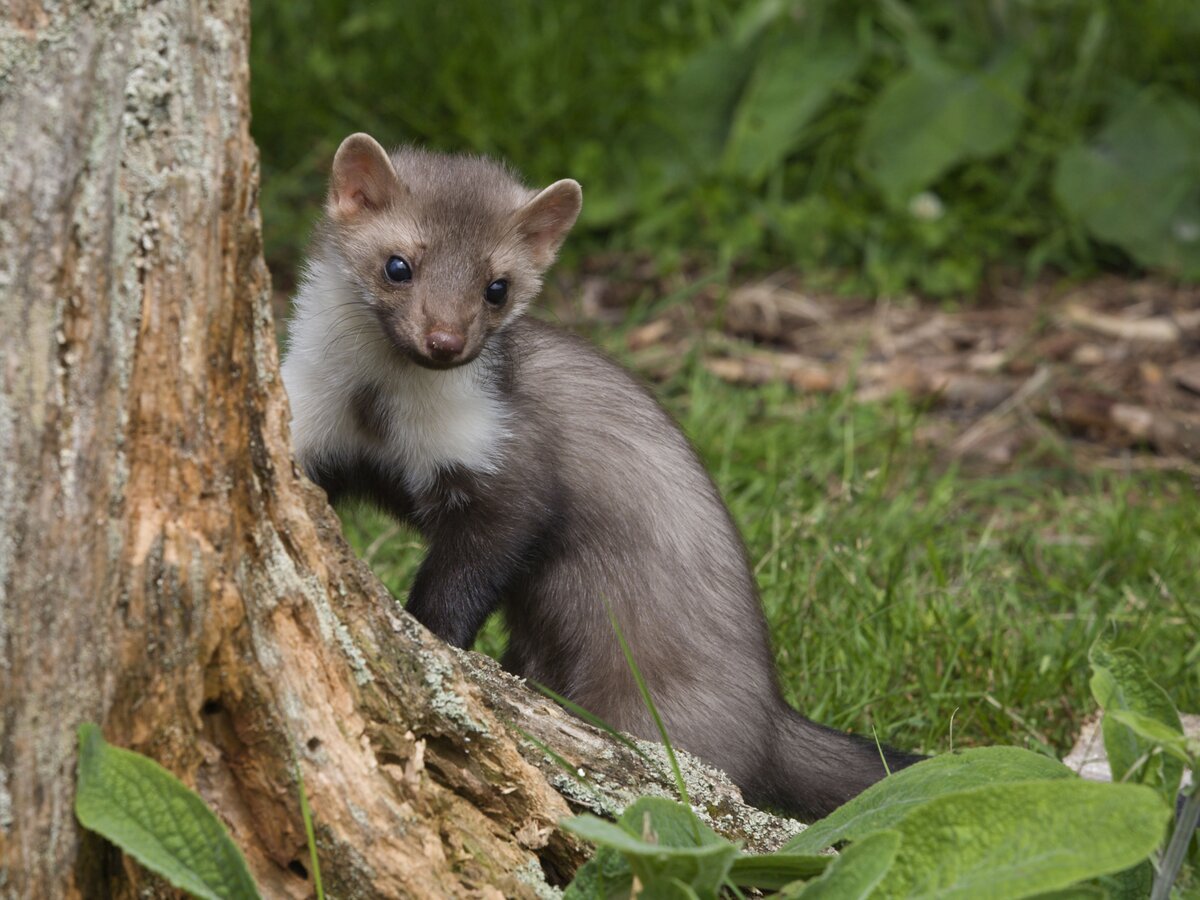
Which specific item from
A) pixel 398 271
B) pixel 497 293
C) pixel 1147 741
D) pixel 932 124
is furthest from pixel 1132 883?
pixel 932 124

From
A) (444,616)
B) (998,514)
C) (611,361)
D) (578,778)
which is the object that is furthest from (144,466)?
(998,514)

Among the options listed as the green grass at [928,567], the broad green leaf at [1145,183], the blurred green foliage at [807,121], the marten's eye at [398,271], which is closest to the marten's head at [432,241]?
the marten's eye at [398,271]

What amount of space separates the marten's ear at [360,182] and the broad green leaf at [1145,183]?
183 inches

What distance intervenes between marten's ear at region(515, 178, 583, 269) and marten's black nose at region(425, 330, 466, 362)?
0.56 meters

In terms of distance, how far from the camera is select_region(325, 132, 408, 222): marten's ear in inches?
152

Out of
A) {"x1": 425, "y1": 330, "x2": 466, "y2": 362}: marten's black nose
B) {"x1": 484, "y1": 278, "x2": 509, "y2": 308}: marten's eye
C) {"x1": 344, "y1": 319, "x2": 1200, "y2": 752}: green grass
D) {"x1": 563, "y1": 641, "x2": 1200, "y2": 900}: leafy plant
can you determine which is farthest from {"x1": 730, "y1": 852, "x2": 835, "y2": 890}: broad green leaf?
{"x1": 484, "y1": 278, "x2": 509, "y2": 308}: marten's eye

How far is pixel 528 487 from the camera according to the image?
12.5 feet

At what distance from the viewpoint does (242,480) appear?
2312 millimetres

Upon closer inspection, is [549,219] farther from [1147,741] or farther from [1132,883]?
[1132,883]

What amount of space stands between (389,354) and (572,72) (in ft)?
14.5

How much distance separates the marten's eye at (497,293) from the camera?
3859 millimetres

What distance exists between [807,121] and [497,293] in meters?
4.42

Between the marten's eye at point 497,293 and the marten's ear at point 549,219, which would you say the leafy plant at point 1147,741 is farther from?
the marten's ear at point 549,219

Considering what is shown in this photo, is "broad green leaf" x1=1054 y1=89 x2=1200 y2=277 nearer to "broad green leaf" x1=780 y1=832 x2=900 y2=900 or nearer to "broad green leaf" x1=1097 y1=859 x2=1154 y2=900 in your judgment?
"broad green leaf" x1=1097 y1=859 x2=1154 y2=900
